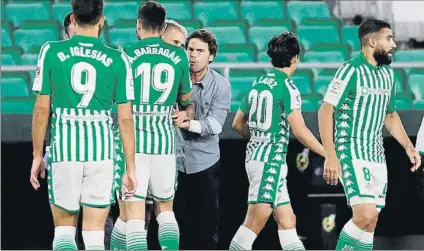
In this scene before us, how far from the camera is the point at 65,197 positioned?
681 centimetres

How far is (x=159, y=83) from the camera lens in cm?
754

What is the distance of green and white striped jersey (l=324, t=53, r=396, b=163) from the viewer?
785cm

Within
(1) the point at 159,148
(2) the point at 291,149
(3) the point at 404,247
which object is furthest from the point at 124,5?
(1) the point at 159,148

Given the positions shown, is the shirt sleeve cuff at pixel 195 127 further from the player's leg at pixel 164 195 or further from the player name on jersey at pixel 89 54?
the player name on jersey at pixel 89 54

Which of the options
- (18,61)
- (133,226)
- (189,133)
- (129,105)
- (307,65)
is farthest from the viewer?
(18,61)

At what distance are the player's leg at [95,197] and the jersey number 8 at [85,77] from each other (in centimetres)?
42

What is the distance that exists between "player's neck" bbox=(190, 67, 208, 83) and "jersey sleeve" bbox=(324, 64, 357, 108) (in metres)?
0.91

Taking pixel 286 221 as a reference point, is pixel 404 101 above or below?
above

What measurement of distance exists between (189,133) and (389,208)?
239cm

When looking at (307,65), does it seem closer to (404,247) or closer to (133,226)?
(404,247)

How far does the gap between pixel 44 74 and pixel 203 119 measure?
5.53ft

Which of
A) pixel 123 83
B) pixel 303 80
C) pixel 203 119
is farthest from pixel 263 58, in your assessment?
pixel 123 83

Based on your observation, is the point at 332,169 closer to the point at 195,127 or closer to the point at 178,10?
the point at 195,127

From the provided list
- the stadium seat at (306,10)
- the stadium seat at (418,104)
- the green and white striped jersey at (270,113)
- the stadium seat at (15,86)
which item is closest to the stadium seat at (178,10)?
the stadium seat at (306,10)
